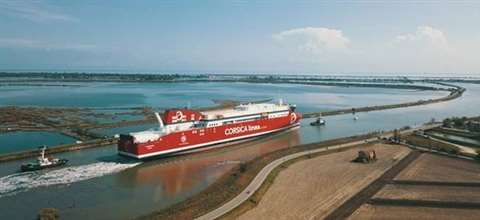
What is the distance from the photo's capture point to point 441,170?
3212 cm

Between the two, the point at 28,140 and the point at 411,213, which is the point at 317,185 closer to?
the point at 411,213

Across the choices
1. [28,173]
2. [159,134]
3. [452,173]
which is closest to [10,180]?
[28,173]

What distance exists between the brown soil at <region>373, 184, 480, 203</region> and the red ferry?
19465 millimetres

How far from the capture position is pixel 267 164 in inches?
1326

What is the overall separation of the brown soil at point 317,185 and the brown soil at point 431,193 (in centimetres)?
185

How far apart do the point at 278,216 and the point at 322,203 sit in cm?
322

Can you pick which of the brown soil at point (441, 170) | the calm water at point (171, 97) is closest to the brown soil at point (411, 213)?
the brown soil at point (441, 170)

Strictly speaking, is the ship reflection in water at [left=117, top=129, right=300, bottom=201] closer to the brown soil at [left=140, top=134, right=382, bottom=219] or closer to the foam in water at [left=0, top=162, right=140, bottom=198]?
the brown soil at [left=140, top=134, right=382, bottom=219]

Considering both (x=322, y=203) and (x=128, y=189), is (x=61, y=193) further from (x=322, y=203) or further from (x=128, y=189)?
(x=322, y=203)

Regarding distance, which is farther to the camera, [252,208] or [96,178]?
[96,178]

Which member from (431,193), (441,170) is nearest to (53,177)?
(431,193)

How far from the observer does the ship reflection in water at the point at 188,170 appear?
99.3 ft

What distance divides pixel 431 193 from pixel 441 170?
646 cm

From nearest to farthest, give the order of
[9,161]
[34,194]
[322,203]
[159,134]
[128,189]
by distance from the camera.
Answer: [322,203] → [34,194] → [128,189] → [9,161] → [159,134]
